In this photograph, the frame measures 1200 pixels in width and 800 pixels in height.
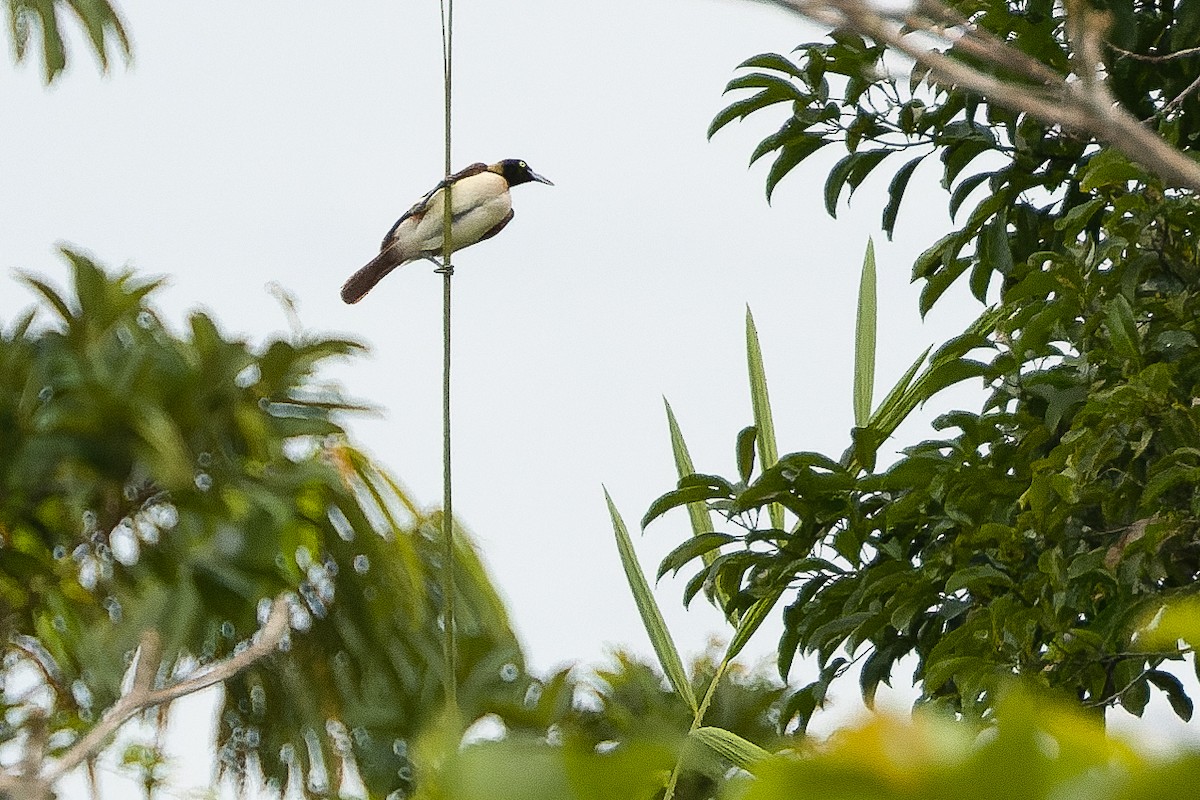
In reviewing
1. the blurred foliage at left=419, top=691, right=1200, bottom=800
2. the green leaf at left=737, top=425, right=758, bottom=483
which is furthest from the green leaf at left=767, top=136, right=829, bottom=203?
the blurred foliage at left=419, top=691, right=1200, bottom=800

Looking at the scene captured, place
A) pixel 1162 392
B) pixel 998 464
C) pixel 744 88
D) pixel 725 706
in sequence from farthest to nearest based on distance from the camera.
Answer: pixel 725 706 < pixel 744 88 < pixel 998 464 < pixel 1162 392

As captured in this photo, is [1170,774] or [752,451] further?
[752,451]

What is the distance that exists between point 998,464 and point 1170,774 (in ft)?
7.01

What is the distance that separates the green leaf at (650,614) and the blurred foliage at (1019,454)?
14.3 inches

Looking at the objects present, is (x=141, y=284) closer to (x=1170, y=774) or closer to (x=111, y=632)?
(x=111, y=632)

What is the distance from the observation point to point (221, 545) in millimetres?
5797

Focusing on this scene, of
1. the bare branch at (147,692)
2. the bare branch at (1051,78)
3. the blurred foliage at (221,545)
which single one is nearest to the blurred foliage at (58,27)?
the blurred foliage at (221,545)

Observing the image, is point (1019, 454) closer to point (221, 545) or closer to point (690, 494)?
point (690, 494)

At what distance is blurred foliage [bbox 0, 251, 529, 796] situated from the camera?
5.62 m

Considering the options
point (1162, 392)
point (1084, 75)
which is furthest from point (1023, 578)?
point (1084, 75)

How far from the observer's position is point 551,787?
258mm

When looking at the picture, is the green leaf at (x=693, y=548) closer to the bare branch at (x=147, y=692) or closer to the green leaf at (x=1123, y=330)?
the green leaf at (x=1123, y=330)

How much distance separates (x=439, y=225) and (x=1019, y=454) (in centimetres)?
284

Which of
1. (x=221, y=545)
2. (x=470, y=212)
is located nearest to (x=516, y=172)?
(x=470, y=212)
